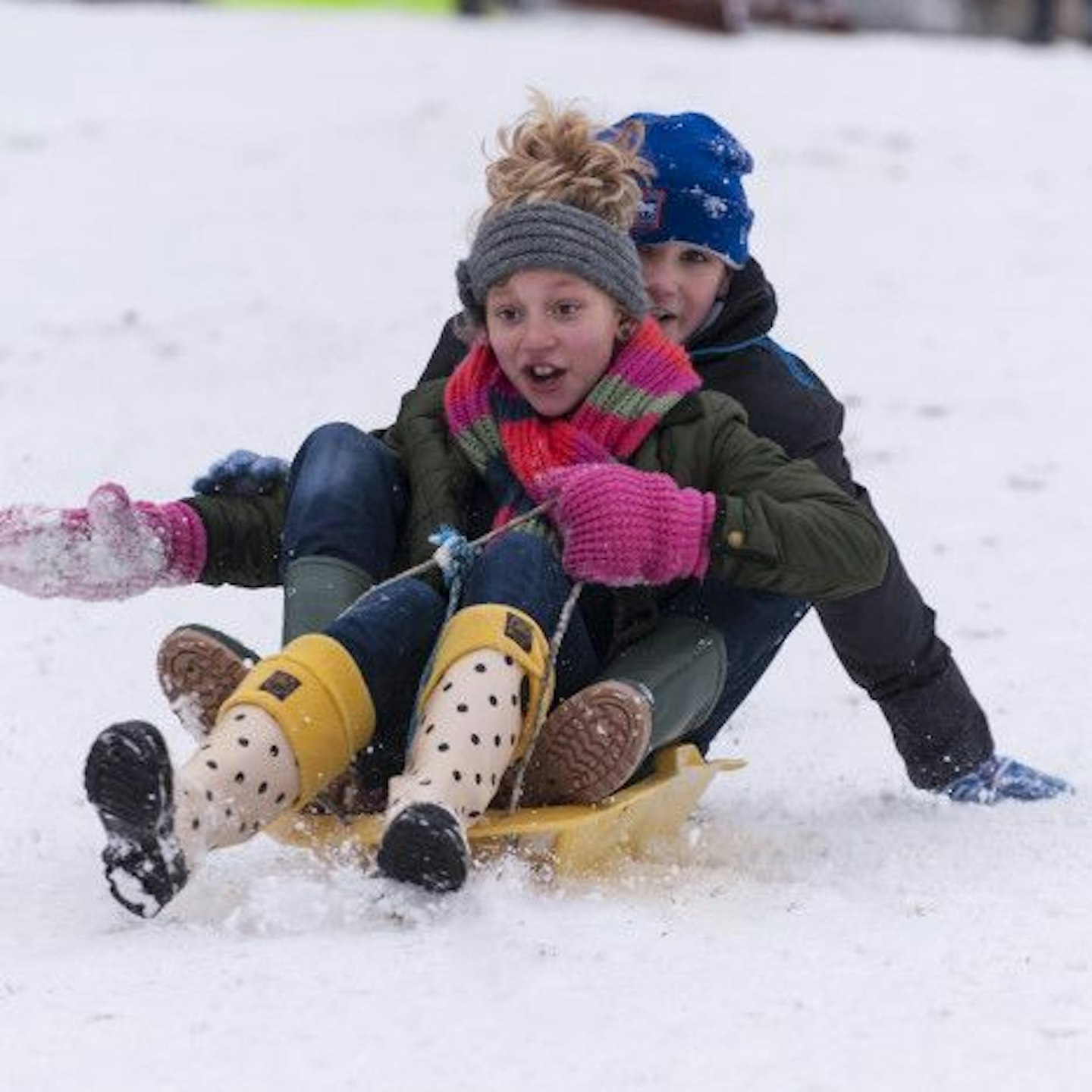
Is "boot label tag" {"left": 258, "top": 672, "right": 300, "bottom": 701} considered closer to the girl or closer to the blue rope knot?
the girl

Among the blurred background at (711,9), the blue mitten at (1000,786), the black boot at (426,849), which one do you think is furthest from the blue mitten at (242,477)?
the blurred background at (711,9)

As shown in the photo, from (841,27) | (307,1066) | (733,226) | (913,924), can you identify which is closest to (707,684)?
(913,924)

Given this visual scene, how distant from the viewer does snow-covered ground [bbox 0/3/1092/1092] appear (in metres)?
2.51

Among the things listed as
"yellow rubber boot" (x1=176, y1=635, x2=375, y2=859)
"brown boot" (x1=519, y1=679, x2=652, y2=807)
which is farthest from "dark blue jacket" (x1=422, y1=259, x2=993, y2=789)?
"yellow rubber boot" (x1=176, y1=635, x2=375, y2=859)

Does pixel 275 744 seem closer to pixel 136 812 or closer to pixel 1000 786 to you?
pixel 136 812

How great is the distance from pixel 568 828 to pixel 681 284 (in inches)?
42.8

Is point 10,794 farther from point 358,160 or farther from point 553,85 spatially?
point 553,85

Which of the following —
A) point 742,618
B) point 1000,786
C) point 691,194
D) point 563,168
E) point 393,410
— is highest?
point 563,168

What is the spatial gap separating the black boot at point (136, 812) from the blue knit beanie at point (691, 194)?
148 centimetres

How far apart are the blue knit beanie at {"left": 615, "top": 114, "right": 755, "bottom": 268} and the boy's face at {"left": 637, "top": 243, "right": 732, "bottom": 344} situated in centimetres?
2

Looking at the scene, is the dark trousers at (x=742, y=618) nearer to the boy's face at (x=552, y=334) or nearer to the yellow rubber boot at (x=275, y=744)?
the boy's face at (x=552, y=334)

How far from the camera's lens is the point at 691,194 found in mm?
3828

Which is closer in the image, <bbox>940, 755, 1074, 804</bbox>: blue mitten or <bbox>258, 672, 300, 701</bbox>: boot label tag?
<bbox>258, 672, 300, 701</bbox>: boot label tag

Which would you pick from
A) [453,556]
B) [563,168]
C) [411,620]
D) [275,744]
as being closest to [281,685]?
[275,744]
